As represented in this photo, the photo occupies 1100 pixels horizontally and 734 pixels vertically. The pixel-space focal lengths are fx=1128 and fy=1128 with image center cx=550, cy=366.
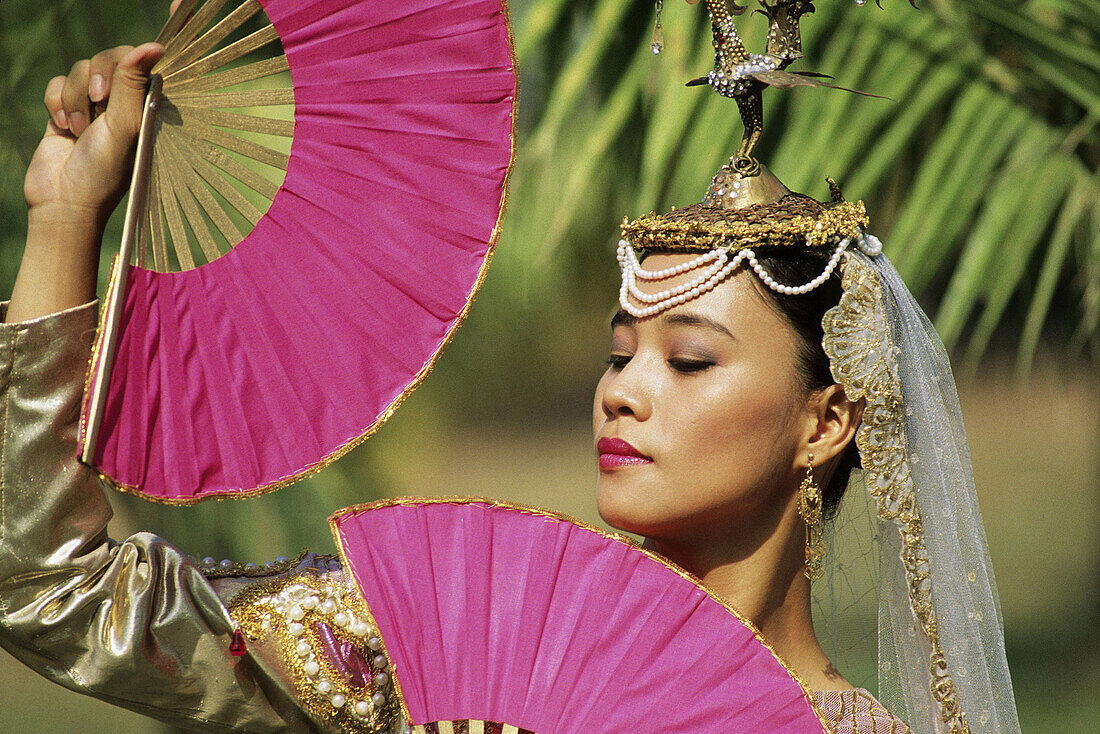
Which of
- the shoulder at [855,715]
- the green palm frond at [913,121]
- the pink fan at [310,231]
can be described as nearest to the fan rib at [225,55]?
the pink fan at [310,231]

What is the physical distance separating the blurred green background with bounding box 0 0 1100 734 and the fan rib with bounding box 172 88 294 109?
106 cm

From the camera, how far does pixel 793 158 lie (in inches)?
99.0

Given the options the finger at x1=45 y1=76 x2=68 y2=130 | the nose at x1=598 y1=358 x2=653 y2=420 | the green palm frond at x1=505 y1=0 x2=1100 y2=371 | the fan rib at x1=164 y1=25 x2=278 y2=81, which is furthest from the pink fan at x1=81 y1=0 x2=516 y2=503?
the green palm frond at x1=505 y1=0 x2=1100 y2=371

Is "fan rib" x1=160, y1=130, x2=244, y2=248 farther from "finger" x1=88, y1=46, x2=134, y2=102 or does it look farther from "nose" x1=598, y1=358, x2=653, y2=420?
"nose" x1=598, y1=358, x2=653, y2=420

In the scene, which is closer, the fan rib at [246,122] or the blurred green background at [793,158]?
the fan rib at [246,122]

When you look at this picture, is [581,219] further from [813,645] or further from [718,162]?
[813,645]

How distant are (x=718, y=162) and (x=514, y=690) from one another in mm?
1614

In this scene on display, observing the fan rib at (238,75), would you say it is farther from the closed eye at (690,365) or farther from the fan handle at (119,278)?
the closed eye at (690,365)

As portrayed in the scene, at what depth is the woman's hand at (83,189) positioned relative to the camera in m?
1.22

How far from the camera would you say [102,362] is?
3.93ft

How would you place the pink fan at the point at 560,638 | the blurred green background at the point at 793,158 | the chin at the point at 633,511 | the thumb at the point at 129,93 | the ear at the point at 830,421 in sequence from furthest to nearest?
the blurred green background at the point at 793,158 < the ear at the point at 830,421 < the chin at the point at 633,511 < the thumb at the point at 129,93 < the pink fan at the point at 560,638

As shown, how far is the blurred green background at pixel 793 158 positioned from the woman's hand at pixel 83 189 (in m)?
1.04

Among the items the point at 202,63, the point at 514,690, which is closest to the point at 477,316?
the point at 202,63

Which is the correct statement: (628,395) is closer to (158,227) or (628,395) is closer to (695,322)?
(695,322)
